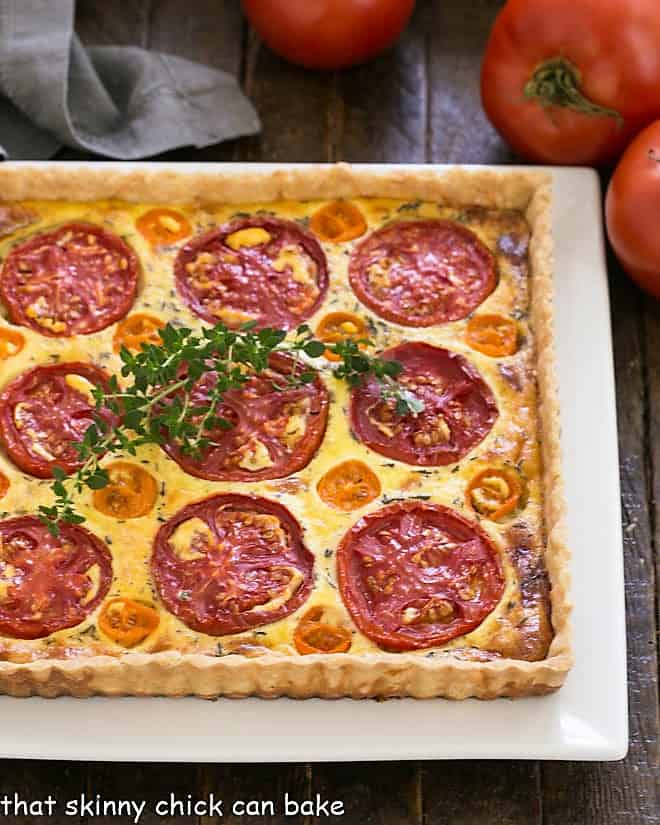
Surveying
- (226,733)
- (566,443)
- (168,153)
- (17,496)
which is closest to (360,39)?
(168,153)

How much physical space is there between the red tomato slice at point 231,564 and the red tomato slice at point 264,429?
121 mm

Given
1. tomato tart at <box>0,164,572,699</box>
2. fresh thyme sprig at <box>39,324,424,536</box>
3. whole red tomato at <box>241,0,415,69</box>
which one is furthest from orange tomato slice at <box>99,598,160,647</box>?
whole red tomato at <box>241,0,415,69</box>

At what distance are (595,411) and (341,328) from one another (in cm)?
88

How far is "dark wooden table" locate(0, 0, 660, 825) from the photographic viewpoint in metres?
4.02

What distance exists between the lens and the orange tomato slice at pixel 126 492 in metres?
4.04

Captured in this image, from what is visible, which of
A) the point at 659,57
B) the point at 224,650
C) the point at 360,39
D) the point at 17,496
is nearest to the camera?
the point at 224,650

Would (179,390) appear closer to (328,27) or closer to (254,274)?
(254,274)

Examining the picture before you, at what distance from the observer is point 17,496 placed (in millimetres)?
4035

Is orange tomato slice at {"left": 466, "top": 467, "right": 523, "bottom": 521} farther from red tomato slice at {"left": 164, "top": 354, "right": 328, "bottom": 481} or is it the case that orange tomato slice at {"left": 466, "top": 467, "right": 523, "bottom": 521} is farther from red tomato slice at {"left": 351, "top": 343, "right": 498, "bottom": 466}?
red tomato slice at {"left": 164, "top": 354, "right": 328, "bottom": 481}

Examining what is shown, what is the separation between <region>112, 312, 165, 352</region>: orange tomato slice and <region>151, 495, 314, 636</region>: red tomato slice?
637 mm

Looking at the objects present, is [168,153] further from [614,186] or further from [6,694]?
[6,694]

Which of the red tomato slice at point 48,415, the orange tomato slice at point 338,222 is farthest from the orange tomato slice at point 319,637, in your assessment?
the orange tomato slice at point 338,222

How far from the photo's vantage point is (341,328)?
4418 millimetres

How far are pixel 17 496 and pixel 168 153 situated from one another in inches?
72.0
